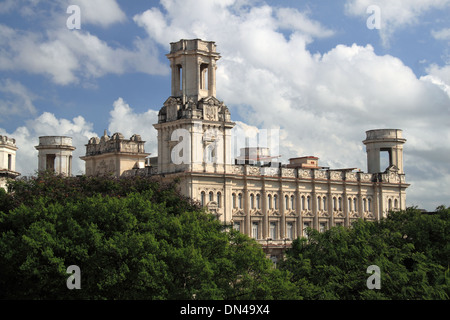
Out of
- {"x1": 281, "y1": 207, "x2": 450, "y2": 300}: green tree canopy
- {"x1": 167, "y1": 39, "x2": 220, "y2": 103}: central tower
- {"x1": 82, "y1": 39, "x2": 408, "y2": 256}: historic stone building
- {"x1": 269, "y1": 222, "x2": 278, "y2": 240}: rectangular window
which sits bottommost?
{"x1": 281, "y1": 207, "x2": 450, "y2": 300}: green tree canopy

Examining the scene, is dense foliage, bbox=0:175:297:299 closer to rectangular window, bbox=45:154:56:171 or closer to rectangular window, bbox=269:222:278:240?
rectangular window, bbox=269:222:278:240

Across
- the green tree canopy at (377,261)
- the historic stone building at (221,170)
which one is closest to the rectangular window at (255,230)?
the historic stone building at (221,170)

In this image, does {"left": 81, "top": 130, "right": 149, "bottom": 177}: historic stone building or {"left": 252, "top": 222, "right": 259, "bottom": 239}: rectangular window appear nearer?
{"left": 252, "top": 222, "right": 259, "bottom": 239}: rectangular window

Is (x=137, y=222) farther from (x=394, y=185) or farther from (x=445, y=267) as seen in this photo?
(x=394, y=185)

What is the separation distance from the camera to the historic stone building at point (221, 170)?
87.6 meters

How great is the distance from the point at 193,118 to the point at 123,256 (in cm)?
3814

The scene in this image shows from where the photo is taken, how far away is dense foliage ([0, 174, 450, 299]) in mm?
50781

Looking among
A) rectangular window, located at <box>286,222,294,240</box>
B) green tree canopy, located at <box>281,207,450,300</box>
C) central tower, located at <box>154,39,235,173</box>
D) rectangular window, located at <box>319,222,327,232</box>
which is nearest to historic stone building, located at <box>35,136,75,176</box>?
central tower, located at <box>154,39,235,173</box>

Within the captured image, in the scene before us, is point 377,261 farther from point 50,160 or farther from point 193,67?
point 50,160

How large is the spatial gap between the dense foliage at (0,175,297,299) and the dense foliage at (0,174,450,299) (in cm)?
7

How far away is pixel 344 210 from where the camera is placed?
10350cm

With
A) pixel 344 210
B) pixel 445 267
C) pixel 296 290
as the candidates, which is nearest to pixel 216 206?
pixel 344 210

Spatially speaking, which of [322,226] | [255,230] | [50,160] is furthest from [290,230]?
[50,160]

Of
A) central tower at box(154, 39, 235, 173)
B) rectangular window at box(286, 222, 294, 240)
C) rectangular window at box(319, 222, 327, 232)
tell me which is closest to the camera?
central tower at box(154, 39, 235, 173)
